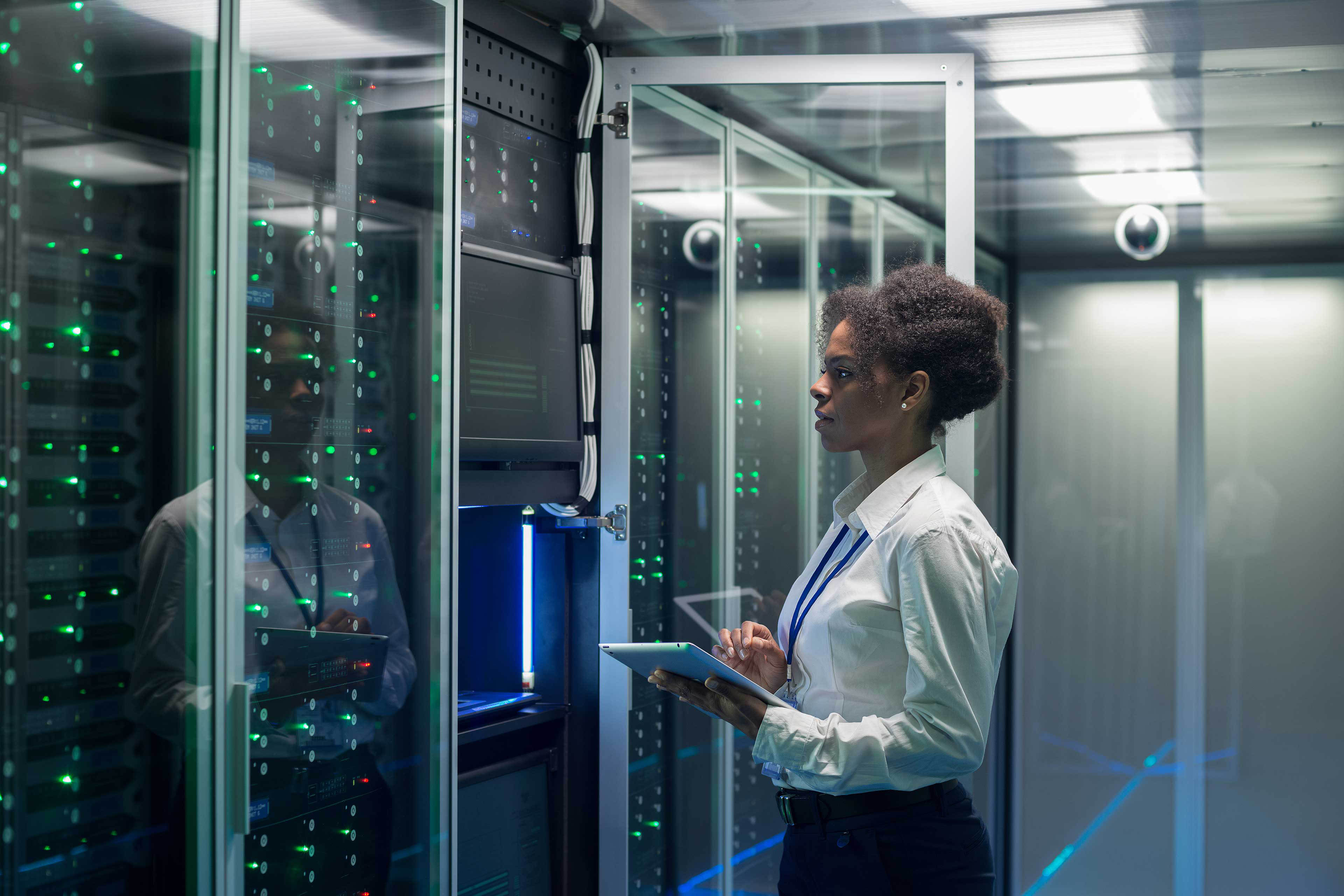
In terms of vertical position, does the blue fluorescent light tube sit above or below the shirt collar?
below

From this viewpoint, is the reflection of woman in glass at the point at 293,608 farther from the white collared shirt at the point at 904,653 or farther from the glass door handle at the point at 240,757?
the white collared shirt at the point at 904,653

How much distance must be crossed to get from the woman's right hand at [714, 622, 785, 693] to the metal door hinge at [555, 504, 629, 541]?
55 centimetres

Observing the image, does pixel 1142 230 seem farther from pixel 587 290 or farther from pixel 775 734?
pixel 775 734

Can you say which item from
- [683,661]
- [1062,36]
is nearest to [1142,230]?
[1062,36]

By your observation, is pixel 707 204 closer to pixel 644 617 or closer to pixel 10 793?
pixel 644 617

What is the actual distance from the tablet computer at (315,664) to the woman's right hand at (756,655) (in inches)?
21.0

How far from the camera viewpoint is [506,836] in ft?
7.54

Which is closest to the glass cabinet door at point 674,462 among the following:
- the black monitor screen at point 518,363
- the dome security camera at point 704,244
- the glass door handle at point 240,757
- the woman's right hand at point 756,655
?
the dome security camera at point 704,244

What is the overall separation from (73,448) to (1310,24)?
8.10ft

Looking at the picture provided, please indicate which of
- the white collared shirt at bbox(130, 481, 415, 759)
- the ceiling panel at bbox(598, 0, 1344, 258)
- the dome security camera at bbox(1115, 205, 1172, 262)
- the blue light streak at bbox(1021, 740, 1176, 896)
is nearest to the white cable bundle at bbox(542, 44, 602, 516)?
Answer: the ceiling panel at bbox(598, 0, 1344, 258)

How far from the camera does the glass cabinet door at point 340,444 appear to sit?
150 cm

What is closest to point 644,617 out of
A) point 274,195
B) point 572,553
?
point 572,553

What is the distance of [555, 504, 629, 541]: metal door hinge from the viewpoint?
2.38 meters

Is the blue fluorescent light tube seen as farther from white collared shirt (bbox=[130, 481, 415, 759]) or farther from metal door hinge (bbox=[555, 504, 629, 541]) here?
white collared shirt (bbox=[130, 481, 415, 759])
